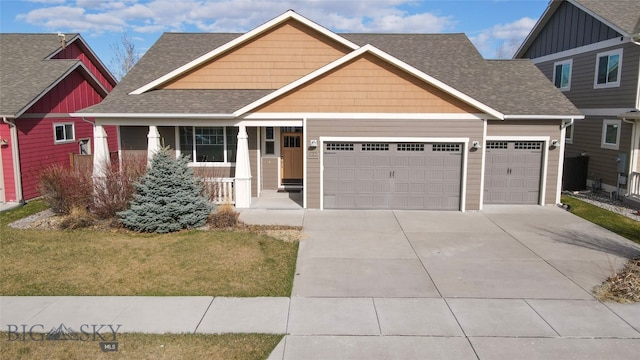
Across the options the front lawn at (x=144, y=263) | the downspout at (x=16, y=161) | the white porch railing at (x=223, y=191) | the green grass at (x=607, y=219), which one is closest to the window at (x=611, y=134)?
the green grass at (x=607, y=219)

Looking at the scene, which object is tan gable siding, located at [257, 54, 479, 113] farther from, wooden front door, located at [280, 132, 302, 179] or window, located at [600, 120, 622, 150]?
window, located at [600, 120, 622, 150]

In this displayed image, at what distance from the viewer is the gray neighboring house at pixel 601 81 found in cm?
1631

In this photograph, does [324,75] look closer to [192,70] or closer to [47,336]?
[192,70]

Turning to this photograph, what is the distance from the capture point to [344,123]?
1472 cm

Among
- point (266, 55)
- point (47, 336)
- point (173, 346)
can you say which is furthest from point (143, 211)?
point (266, 55)

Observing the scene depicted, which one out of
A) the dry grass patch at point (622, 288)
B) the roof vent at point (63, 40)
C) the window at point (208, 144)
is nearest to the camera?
the dry grass patch at point (622, 288)

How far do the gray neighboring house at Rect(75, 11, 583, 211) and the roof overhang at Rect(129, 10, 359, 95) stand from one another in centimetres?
5

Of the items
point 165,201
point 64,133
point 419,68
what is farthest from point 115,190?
point 419,68

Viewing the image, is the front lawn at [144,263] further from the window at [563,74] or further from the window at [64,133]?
the window at [563,74]

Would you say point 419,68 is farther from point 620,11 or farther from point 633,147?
point 620,11

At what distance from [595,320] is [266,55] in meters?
13.0

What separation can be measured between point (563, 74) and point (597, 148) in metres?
4.27

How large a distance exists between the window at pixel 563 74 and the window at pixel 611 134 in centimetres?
320

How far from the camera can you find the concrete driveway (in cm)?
645
